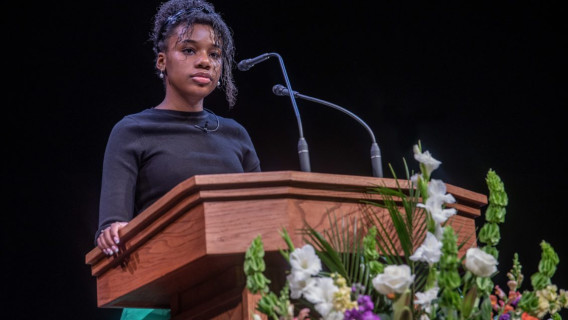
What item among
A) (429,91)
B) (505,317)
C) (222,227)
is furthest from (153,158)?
(429,91)

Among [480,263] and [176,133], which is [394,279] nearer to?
[480,263]

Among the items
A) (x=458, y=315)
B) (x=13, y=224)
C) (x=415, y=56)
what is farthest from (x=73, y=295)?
(x=458, y=315)

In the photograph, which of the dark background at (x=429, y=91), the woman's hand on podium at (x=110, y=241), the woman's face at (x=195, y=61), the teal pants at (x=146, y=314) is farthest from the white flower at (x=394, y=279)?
the dark background at (x=429, y=91)

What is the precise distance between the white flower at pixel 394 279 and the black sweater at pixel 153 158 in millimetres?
985

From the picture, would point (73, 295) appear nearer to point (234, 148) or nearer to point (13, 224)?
point (13, 224)

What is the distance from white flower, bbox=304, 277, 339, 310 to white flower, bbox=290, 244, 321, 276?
0.02 m

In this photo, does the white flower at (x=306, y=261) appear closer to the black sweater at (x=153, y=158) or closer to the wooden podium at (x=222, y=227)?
the wooden podium at (x=222, y=227)

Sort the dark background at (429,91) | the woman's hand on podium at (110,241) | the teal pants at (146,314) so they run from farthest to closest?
the dark background at (429,91), the teal pants at (146,314), the woman's hand on podium at (110,241)

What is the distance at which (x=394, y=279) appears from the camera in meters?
1.27

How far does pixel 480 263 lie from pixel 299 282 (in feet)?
0.93

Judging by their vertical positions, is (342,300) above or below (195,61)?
below

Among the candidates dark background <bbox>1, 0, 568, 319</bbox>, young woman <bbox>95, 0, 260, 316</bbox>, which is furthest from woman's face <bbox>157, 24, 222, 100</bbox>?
dark background <bbox>1, 0, 568, 319</bbox>

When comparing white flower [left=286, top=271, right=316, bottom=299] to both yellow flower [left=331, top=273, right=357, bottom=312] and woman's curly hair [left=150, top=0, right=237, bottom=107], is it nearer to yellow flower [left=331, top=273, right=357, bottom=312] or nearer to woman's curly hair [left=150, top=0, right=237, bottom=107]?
yellow flower [left=331, top=273, right=357, bottom=312]

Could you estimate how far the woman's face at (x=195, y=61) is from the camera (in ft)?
7.97
